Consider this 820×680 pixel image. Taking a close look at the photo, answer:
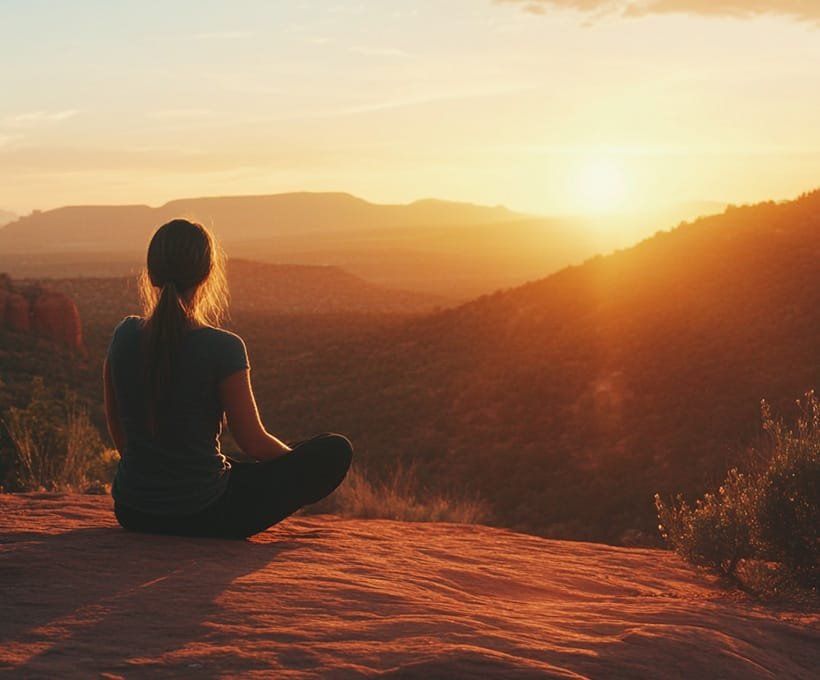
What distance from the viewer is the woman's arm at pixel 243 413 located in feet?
14.8

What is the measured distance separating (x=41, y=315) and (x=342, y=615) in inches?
1069

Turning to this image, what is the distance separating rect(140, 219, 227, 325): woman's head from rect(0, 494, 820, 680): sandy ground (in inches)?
46.5

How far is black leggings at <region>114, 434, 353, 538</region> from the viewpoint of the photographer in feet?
16.1


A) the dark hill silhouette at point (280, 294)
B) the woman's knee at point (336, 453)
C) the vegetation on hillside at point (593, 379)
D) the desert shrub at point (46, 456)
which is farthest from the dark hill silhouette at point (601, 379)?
the dark hill silhouette at point (280, 294)

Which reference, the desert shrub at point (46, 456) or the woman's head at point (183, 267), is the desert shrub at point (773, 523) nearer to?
the woman's head at point (183, 267)

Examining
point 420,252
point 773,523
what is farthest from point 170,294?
point 420,252

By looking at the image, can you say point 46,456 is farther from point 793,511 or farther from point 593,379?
point 593,379

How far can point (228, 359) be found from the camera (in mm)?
4484

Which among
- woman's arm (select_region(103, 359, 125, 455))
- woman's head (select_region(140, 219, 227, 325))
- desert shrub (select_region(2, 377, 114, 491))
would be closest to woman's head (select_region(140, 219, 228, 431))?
woman's head (select_region(140, 219, 227, 325))

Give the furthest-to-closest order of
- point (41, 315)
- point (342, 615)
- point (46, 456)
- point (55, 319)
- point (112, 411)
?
point (55, 319)
point (41, 315)
point (46, 456)
point (112, 411)
point (342, 615)

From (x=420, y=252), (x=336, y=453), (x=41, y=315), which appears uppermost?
(x=420, y=252)

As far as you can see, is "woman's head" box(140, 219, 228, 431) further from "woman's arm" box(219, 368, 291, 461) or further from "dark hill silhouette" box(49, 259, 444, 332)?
"dark hill silhouette" box(49, 259, 444, 332)

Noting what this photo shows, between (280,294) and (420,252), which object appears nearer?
(280,294)

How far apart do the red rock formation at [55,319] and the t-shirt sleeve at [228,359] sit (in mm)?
25926
